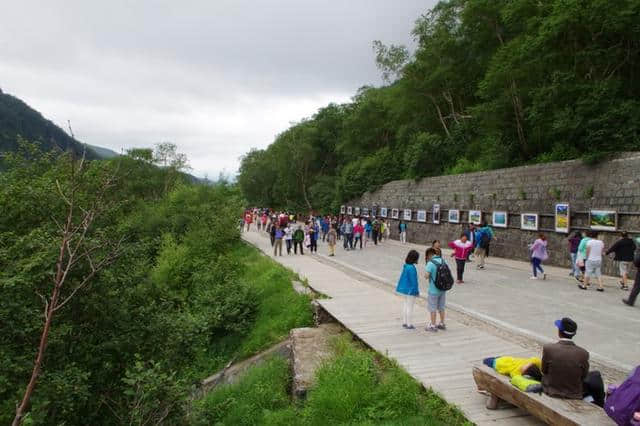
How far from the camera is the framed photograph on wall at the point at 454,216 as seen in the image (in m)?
22.8

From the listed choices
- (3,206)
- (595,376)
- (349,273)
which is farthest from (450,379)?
(3,206)

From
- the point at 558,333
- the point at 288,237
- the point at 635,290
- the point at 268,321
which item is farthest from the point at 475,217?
the point at 558,333

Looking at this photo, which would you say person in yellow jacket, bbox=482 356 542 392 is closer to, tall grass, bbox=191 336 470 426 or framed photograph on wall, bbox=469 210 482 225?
tall grass, bbox=191 336 470 426

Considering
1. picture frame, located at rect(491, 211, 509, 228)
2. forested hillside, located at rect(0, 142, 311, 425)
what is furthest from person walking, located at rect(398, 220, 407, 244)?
forested hillside, located at rect(0, 142, 311, 425)

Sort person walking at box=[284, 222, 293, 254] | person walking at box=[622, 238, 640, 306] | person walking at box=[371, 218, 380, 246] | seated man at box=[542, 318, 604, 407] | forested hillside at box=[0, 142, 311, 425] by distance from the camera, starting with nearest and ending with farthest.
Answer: seated man at box=[542, 318, 604, 407], forested hillside at box=[0, 142, 311, 425], person walking at box=[622, 238, 640, 306], person walking at box=[284, 222, 293, 254], person walking at box=[371, 218, 380, 246]

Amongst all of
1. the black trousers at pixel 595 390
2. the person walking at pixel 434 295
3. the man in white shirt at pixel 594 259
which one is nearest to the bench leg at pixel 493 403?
the black trousers at pixel 595 390

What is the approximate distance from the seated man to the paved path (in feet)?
1.65

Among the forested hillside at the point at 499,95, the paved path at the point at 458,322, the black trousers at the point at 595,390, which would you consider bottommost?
the paved path at the point at 458,322

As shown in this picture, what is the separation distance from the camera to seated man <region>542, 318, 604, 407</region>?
420 cm

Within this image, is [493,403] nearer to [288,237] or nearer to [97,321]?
[97,321]

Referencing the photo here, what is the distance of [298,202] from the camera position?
54562 mm

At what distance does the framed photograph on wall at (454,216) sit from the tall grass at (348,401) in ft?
55.5

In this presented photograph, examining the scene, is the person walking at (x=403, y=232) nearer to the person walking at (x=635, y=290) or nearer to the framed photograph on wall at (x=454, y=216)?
the framed photograph on wall at (x=454, y=216)

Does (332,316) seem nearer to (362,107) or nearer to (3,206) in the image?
(3,206)
